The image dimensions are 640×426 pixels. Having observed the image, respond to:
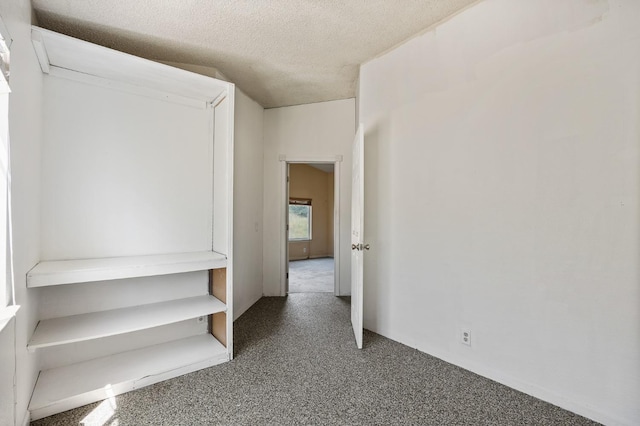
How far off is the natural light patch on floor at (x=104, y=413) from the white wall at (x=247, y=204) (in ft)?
4.81

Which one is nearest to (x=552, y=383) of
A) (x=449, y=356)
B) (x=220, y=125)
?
(x=449, y=356)

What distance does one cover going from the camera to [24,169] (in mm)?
1591

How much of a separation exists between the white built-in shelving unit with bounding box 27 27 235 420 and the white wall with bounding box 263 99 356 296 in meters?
1.56

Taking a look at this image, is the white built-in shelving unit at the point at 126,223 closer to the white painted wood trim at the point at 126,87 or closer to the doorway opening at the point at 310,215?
the white painted wood trim at the point at 126,87

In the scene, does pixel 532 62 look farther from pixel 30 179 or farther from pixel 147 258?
pixel 30 179

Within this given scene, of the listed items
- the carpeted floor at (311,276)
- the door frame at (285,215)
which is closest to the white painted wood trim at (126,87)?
the door frame at (285,215)

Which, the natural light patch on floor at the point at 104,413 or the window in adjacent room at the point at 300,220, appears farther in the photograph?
the window in adjacent room at the point at 300,220

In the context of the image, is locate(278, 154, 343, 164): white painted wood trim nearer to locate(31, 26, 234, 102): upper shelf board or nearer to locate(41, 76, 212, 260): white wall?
locate(41, 76, 212, 260): white wall

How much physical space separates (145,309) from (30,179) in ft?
3.68

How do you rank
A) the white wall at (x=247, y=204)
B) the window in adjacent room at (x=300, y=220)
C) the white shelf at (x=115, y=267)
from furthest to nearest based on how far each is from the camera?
1. the window in adjacent room at (x=300, y=220)
2. the white wall at (x=247, y=204)
3. the white shelf at (x=115, y=267)

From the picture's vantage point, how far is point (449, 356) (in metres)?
2.32

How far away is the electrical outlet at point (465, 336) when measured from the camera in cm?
221

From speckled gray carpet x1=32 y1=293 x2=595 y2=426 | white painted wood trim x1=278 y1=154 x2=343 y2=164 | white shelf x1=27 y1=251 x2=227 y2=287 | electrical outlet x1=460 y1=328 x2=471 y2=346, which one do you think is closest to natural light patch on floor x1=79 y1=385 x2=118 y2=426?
speckled gray carpet x1=32 y1=293 x2=595 y2=426

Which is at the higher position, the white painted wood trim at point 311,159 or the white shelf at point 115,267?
the white painted wood trim at point 311,159
